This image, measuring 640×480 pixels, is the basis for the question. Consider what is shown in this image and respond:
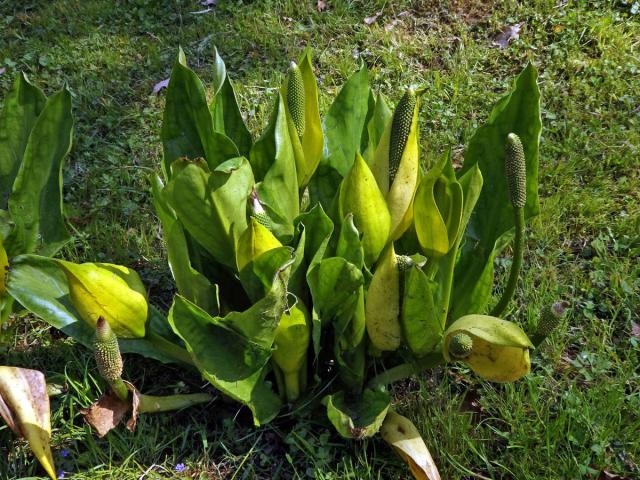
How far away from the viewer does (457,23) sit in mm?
3297

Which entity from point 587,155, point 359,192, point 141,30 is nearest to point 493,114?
point 359,192

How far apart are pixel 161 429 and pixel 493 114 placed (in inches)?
45.9

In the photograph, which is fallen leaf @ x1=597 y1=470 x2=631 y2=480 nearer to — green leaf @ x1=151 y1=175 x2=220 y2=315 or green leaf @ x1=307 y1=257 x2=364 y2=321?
green leaf @ x1=307 y1=257 x2=364 y2=321

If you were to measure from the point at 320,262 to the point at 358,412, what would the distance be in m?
0.42

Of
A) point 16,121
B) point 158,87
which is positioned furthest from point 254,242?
point 158,87

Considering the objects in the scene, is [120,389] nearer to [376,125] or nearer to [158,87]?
[376,125]

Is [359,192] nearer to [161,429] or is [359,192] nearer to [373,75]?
[161,429]

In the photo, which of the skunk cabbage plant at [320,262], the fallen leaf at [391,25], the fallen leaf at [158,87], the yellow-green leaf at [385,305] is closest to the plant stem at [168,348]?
the skunk cabbage plant at [320,262]

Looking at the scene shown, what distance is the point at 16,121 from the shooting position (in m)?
2.02

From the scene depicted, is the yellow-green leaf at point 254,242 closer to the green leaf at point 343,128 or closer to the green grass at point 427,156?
the green leaf at point 343,128

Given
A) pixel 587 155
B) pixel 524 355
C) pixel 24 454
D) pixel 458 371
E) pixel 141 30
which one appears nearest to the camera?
pixel 524 355

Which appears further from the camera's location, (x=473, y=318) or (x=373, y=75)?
(x=373, y=75)

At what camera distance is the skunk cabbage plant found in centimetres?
146

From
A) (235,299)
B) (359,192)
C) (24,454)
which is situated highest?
(359,192)
